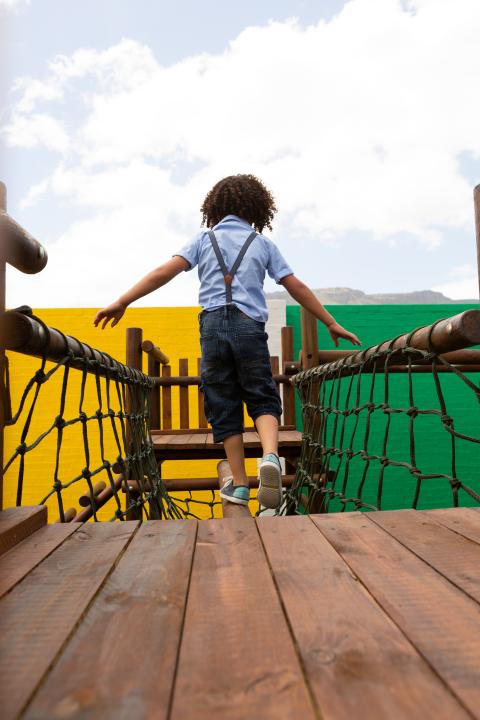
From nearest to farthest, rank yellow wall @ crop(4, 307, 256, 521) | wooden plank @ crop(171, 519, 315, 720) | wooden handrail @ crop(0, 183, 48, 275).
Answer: wooden plank @ crop(171, 519, 315, 720), wooden handrail @ crop(0, 183, 48, 275), yellow wall @ crop(4, 307, 256, 521)

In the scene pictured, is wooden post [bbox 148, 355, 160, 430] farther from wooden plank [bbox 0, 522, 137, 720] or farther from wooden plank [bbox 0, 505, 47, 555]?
wooden plank [bbox 0, 522, 137, 720]

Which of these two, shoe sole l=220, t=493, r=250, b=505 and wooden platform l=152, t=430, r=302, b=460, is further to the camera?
wooden platform l=152, t=430, r=302, b=460

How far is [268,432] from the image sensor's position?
2.45m

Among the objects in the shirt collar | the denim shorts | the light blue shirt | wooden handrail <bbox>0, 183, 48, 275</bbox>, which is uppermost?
the shirt collar

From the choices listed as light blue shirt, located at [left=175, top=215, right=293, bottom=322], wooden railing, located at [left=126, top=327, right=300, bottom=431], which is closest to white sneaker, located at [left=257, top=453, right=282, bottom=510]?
light blue shirt, located at [left=175, top=215, right=293, bottom=322]

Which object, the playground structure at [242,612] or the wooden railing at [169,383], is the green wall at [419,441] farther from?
the playground structure at [242,612]

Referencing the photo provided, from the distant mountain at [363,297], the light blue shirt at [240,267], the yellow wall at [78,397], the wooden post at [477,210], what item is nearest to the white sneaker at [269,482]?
the light blue shirt at [240,267]

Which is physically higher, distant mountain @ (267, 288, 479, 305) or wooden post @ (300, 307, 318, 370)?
distant mountain @ (267, 288, 479, 305)

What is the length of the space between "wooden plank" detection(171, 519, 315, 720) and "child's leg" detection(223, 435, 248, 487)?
138cm

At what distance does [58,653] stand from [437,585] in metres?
0.58

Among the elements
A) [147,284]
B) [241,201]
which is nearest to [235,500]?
[147,284]

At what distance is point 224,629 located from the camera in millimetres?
762

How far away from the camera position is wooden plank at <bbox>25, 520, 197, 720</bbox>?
0.58 meters

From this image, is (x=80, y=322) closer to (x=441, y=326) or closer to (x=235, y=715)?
(x=441, y=326)
